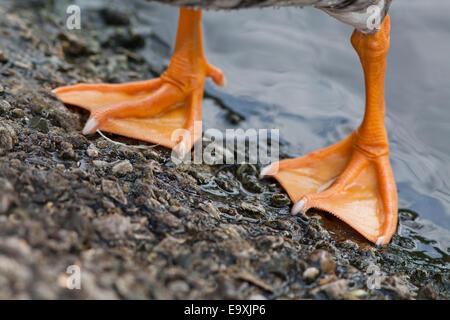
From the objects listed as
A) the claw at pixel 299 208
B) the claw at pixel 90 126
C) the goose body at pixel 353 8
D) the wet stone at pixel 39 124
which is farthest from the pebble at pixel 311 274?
the wet stone at pixel 39 124

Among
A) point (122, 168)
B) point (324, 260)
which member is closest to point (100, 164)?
point (122, 168)

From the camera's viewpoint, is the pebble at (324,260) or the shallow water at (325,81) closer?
the pebble at (324,260)

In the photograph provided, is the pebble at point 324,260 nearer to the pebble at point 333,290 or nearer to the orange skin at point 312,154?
the pebble at point 333,290

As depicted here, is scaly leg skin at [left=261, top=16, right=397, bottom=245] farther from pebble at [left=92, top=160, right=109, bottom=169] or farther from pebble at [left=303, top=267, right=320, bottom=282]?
pebble at [left=92, top=160, right=109, bottom=169]

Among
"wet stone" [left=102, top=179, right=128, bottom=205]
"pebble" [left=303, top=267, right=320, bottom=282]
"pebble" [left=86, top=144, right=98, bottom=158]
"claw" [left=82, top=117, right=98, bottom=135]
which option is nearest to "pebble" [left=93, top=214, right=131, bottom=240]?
"wet stone" [left=102, top=179, right=128, bottom=205]

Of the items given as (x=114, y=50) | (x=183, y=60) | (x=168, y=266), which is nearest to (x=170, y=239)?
(x=168, y=266)
